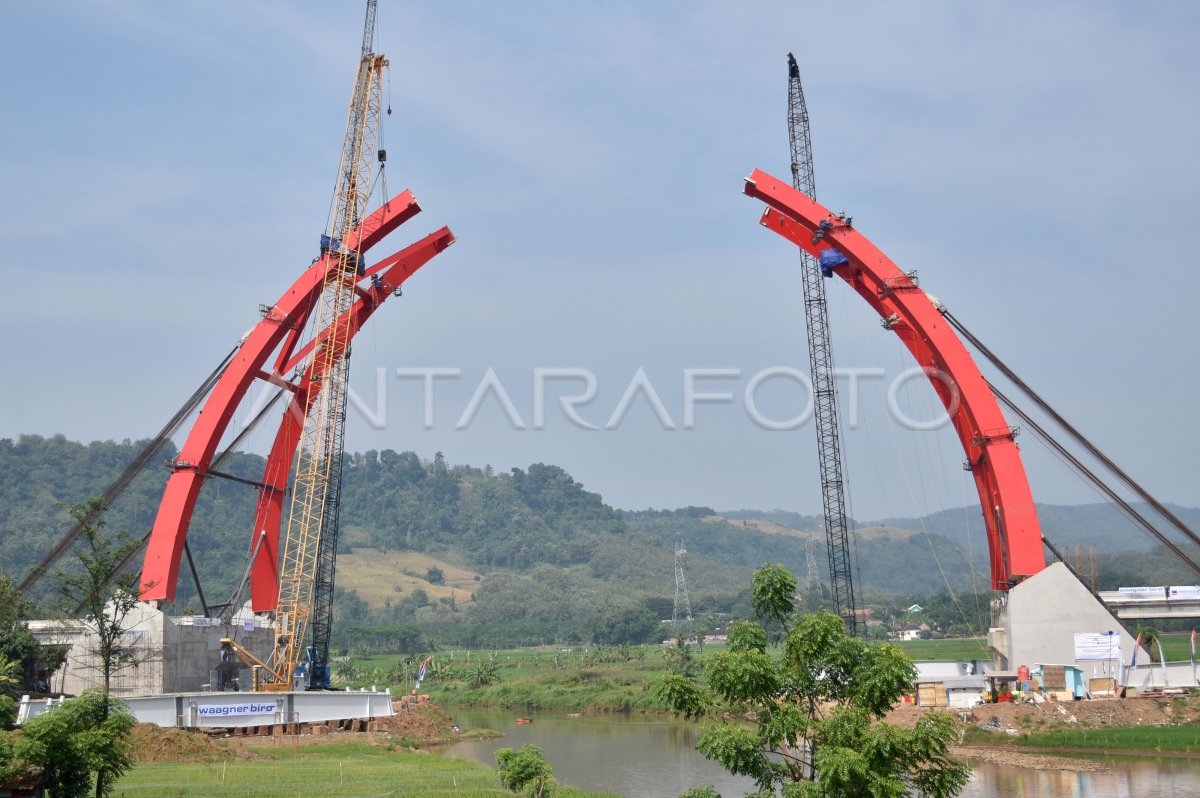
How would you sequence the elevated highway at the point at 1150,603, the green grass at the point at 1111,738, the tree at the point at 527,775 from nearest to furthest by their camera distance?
1. the tree at the point at 527,775
2. the green grass at the point at 1111,738
3. the elevated highway at the point at 1150,603

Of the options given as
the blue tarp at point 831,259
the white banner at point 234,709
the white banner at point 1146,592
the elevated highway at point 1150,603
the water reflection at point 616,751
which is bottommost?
the water reflection at point 616,751

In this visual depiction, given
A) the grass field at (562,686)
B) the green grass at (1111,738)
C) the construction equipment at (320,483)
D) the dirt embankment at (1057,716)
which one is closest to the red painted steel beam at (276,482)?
the construction equipment at (320,483)

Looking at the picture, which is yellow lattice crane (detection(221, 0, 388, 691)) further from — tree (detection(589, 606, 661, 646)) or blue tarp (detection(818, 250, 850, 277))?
tree (detection(589, 606, 661, 646))

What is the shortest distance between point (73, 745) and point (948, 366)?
34.6 m

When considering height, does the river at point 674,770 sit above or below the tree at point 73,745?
below

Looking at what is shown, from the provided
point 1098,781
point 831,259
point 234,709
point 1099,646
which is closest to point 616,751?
point 234,709

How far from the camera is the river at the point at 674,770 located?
3145 centimetres

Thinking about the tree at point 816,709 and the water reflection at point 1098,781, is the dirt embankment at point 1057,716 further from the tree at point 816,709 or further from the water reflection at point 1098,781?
the tree at point 816,709

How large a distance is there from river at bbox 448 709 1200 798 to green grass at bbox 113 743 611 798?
12.4ft

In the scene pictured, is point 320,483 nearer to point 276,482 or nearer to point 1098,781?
point 276,482

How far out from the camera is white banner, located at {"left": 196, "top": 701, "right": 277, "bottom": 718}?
41406 millimetres

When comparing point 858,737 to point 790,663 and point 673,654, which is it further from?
point 673,654

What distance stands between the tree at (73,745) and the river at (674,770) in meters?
15.8

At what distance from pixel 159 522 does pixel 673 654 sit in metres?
48.7
